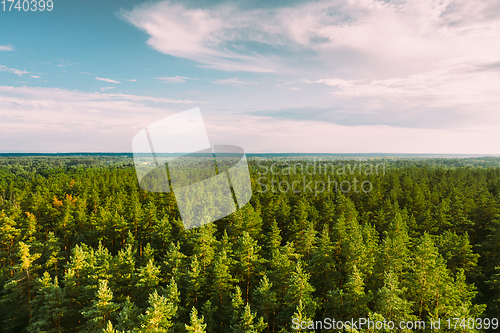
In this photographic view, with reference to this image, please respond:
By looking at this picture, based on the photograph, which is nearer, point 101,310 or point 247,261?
point 101,310

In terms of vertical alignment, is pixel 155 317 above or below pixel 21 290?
above

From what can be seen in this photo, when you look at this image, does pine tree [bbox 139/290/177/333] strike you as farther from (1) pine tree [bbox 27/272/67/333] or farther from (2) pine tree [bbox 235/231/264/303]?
(1) pine tree [bbox 27/272/67/333]

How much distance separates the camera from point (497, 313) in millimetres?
30125

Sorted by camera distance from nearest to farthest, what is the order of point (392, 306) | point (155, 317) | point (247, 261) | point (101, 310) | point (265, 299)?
1. point (392, 306)
2. point (155, 317)
3. point (101, 310)
4. point (265, 299)
5. point (247, 261)

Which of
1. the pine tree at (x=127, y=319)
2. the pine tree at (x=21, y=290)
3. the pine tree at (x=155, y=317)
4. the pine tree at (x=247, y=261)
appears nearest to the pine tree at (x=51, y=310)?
the pine tree at (x=21, y=290)

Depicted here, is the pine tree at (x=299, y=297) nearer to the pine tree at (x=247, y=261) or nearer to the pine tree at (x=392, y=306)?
the pine tree at (x=392, y=306)

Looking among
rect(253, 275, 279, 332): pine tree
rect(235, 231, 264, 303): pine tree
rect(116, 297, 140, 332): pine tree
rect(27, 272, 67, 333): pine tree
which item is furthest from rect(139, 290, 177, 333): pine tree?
rect(27, 272, 67, 333): pine tree

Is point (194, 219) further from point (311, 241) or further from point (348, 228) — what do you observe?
point (348, 228)

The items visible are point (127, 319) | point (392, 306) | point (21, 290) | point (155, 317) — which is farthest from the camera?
point (21, 290)

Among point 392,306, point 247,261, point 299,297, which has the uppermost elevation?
point 392,306

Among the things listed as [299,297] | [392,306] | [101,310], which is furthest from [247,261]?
[392,306]

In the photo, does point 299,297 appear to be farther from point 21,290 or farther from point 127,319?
point 21,290

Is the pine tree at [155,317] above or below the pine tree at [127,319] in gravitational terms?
above

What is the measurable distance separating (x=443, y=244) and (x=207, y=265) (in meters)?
30.7
